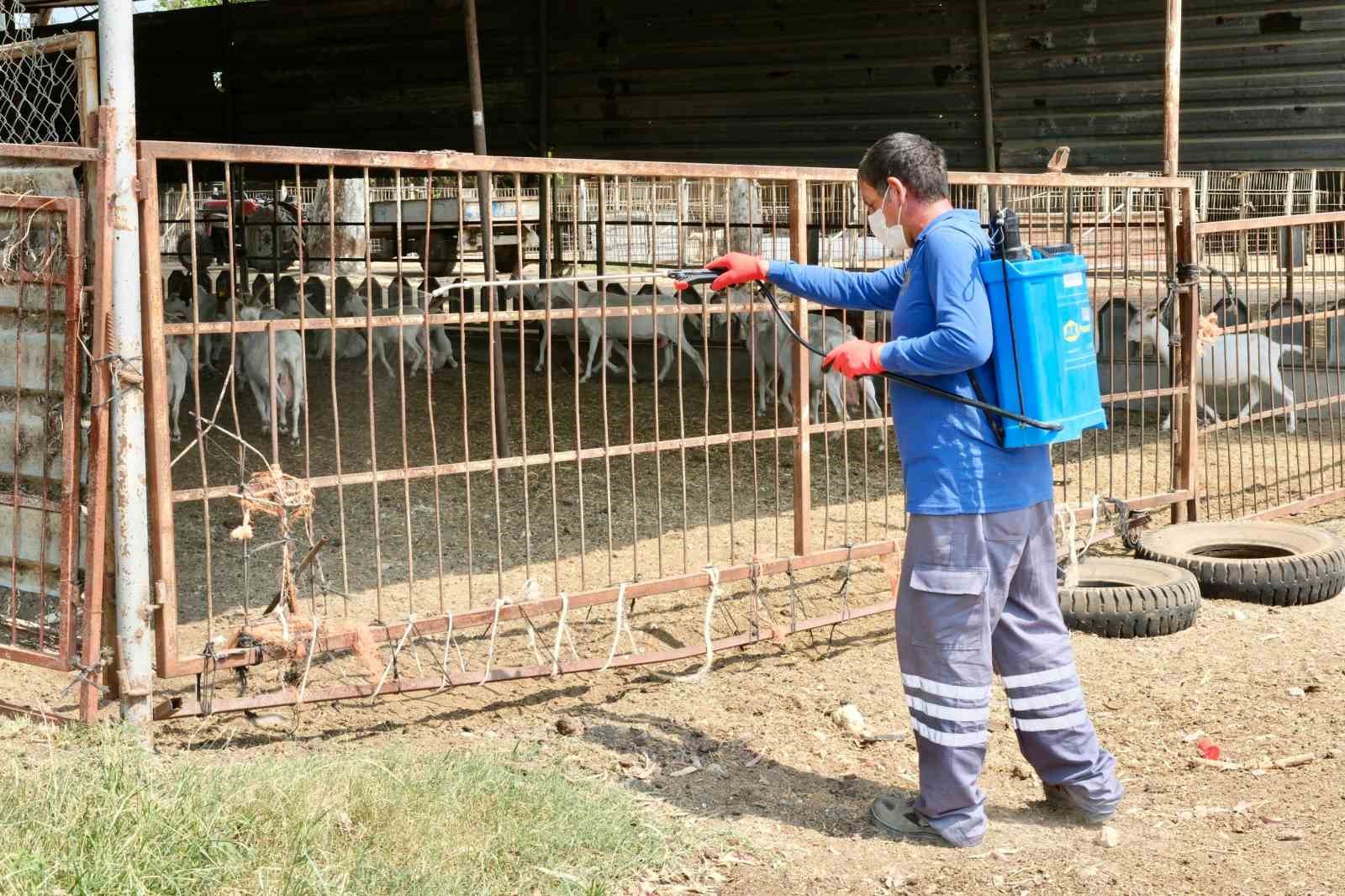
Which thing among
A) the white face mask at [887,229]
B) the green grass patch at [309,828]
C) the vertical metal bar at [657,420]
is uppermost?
the white face mask at [887,229]

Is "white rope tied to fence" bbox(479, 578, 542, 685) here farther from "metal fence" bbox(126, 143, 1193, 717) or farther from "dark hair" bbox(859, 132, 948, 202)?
"dark hair" bbox(859, 132, 948, 202)

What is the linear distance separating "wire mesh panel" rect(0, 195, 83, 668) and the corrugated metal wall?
26.6 ft

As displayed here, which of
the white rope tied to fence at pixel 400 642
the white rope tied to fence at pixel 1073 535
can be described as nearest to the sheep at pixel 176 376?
the white rope tied to fence at pixel 400 642

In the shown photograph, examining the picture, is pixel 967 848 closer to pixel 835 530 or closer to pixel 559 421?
A: pixel 835 530

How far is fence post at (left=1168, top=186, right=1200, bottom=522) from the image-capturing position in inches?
303

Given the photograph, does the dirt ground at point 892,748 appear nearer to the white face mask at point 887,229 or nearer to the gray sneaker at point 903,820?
the gray sneaker at point 903,820

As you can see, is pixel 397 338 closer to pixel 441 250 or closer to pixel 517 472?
pixel 517 472

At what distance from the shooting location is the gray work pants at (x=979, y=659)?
13.1 ft

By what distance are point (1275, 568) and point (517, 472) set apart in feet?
17.1

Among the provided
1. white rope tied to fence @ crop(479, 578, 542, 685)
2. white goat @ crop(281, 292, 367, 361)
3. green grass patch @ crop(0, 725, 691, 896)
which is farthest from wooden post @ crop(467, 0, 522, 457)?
white goat @ crop(281, 292, 367, 361)

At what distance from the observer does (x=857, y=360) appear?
3.95m

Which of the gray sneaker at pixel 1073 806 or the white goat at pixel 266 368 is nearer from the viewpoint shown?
the gray sneaker at pixel 1073 806

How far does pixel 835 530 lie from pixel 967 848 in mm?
4413

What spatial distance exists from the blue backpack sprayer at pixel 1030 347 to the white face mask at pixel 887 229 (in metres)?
0.30
